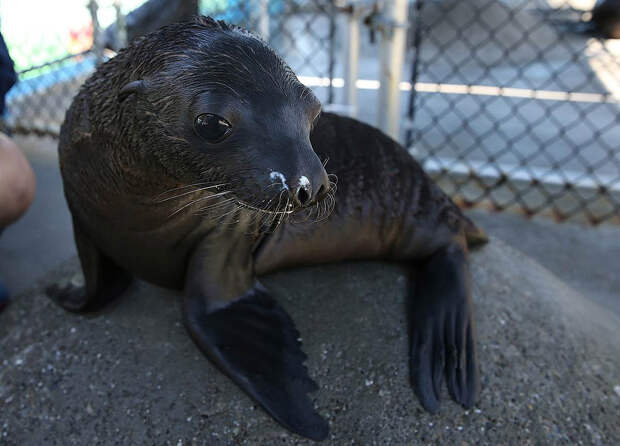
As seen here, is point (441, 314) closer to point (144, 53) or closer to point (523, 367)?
point (523, 367)

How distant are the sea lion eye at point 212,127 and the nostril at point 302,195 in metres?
0.18

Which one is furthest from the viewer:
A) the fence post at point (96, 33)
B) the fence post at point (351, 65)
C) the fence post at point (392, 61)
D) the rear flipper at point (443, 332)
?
the fence post at point (96, 33)

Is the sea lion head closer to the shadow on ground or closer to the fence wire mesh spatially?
the shadow on ground

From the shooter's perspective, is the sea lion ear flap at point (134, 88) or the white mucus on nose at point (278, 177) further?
the sea lion ear flap at point (134, 88)

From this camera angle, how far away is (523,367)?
159cm

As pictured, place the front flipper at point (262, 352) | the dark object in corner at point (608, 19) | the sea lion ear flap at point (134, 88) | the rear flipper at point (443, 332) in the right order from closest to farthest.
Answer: the sea lion ear flap at point (134, 88), the front flipper at point (262, 352), the rear flipper at point (443, 332), the dark object in corner at point (608, 19)

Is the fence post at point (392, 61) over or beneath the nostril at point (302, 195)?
beneath

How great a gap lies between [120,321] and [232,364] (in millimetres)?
452

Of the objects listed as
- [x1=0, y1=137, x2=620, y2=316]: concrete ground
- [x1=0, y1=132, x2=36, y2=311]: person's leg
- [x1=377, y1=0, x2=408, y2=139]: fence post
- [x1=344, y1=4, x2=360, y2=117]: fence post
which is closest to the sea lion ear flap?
[x1=0, y1=132, x2=36, y2=311]: person's leg

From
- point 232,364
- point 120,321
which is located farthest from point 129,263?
point 232,364

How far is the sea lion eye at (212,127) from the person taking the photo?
104 cm

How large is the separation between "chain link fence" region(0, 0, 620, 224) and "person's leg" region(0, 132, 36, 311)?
1.15 meters

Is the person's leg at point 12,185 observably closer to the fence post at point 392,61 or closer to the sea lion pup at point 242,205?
the sea lion pup at point 242,205

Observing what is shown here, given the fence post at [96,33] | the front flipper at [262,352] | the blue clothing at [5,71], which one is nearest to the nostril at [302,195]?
the front flipper at [262,352]
